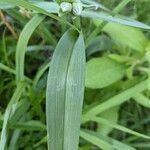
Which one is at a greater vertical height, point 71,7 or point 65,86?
point 71,7

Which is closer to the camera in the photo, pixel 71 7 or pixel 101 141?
pixel 71 7

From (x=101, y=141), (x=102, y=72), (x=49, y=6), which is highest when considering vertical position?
(x=49, y=6)

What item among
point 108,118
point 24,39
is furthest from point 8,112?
point 108,118

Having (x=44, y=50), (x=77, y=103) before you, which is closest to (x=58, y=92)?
(x=77, y=103)

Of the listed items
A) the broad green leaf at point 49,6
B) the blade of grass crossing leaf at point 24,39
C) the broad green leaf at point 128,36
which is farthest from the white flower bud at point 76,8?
the broad green leaf at point 128,36

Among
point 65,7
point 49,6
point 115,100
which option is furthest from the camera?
point 115,100

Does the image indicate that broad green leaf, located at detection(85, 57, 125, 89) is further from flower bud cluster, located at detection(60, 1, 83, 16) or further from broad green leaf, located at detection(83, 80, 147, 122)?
flower bud cluster, located at detection(60, 1, 83, 16)

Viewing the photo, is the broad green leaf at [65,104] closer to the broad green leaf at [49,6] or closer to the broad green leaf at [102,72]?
the broad green leaf at [49,6]

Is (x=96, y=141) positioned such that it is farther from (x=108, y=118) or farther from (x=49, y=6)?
(x=49, y=6)
